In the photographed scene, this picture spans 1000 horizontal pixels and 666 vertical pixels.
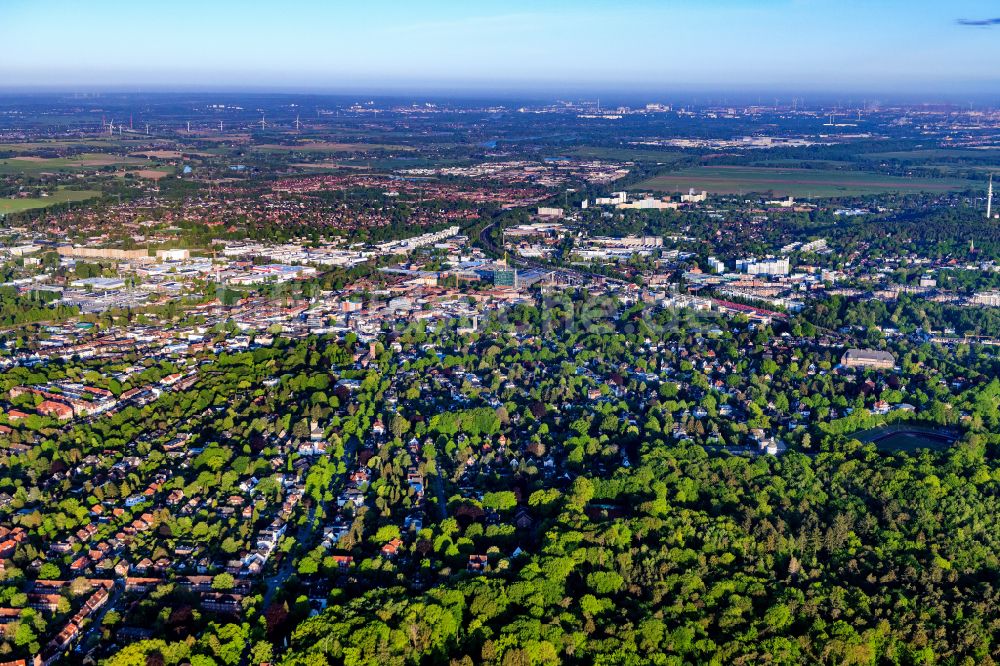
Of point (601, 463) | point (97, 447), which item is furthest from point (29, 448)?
point (601, 463)

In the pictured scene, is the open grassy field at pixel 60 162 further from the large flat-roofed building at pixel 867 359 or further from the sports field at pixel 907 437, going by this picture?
the sports field at pixel 907 437

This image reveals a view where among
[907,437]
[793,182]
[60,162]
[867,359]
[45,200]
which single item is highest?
[60,162]

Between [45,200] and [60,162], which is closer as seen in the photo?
[45,200]

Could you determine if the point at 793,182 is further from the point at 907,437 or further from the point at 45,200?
the point at 907,437

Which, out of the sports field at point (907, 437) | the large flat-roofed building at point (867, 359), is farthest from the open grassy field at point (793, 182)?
the sports field at point (907, 437)

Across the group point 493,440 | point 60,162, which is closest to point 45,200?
point 60,162

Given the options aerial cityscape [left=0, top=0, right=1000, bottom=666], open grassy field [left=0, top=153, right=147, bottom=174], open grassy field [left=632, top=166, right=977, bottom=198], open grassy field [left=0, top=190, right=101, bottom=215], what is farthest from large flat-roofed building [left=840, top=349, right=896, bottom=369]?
open grassy field [left=0, top=153, right=147, bottom=174]
